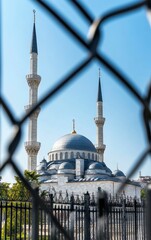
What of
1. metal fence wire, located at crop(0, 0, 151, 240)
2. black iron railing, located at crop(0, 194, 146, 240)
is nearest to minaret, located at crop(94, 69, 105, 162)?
black iron railing, located at crop(0, 194, 146, 240)

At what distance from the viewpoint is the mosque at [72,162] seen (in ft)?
102

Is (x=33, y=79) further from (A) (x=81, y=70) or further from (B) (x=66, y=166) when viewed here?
(A) (x=81, y=70)

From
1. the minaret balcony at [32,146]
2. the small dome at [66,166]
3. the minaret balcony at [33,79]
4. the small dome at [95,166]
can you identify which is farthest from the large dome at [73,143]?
the minaret balcony at [33,79]

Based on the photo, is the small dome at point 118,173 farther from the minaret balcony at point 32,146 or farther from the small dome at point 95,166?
the minaret balcony at point 32,146

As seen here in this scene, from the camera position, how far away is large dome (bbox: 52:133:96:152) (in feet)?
125

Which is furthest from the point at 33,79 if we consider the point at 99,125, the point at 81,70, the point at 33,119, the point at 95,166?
the point at 81,70

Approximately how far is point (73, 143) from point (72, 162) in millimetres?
2240

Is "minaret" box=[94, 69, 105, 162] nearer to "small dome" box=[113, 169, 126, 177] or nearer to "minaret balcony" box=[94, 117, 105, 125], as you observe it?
"minaret balcony" box=[94, 117, 105, 125]

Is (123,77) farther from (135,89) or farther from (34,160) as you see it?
(34,160)

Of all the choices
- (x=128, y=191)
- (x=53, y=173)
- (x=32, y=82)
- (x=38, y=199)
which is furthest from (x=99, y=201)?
(x=53, y=173)

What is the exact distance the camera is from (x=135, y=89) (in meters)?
0.51

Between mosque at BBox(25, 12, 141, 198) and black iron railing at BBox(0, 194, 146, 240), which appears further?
mosque at BBox(25, 12, 141, 198)

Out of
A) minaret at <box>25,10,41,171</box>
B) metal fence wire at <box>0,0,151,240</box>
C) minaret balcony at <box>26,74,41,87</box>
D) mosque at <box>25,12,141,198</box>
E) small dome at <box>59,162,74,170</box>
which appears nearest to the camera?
→ metal fence wire at <box>0,0,151,240</box>

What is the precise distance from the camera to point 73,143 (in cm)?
3819
